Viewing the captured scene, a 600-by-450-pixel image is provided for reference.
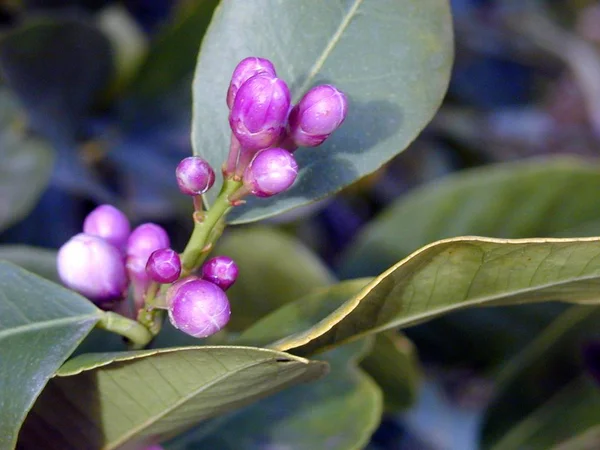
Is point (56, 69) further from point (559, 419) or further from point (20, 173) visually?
point (559, 419)

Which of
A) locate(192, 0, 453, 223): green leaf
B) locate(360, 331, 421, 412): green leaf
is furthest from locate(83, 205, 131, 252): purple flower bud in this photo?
locate(360, 331, 421, 412): green leaf

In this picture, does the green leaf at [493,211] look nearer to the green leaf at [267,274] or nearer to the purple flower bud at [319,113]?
the green leaf at [267,274]

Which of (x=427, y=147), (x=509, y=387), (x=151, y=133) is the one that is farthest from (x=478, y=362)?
(x=427, y=147)

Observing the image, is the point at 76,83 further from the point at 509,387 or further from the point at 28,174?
the point at 509,387

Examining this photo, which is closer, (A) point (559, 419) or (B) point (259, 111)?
(B) point (259, 111)

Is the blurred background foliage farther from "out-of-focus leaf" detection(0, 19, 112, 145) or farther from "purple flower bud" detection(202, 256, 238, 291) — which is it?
"purple flower bud" detection(202, 256, 238, 291)

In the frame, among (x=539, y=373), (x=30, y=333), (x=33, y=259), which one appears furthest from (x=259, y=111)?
(x=539, y=373)

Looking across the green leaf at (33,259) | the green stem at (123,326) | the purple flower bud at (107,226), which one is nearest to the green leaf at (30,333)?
the green stem at (123,326)
